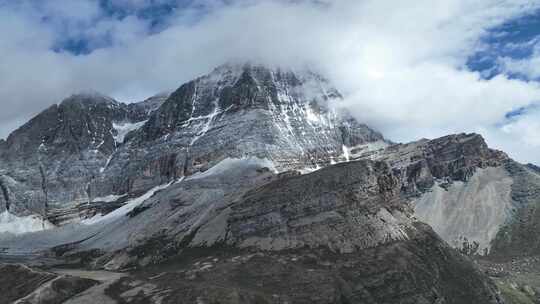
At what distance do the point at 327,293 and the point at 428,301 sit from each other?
3428 centimetres

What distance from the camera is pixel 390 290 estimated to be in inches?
7367

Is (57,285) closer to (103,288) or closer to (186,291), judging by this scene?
(103,288)

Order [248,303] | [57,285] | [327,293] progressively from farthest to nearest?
[57,285] → [327,293] → [248,303]

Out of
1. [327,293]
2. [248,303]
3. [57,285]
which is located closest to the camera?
[248,303]

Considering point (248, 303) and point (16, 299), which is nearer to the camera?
point (248, 303)

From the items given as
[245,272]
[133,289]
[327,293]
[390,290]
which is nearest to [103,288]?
[133,289]

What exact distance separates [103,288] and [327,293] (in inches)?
2686

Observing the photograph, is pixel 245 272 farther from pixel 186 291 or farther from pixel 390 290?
pixel 390 290

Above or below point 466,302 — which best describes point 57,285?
above

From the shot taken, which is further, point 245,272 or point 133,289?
point 245,272

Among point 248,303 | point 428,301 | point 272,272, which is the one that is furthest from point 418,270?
point 248,303

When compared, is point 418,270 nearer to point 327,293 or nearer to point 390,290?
point 390,290

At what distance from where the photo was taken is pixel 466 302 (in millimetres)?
199000

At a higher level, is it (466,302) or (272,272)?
(272,272)
